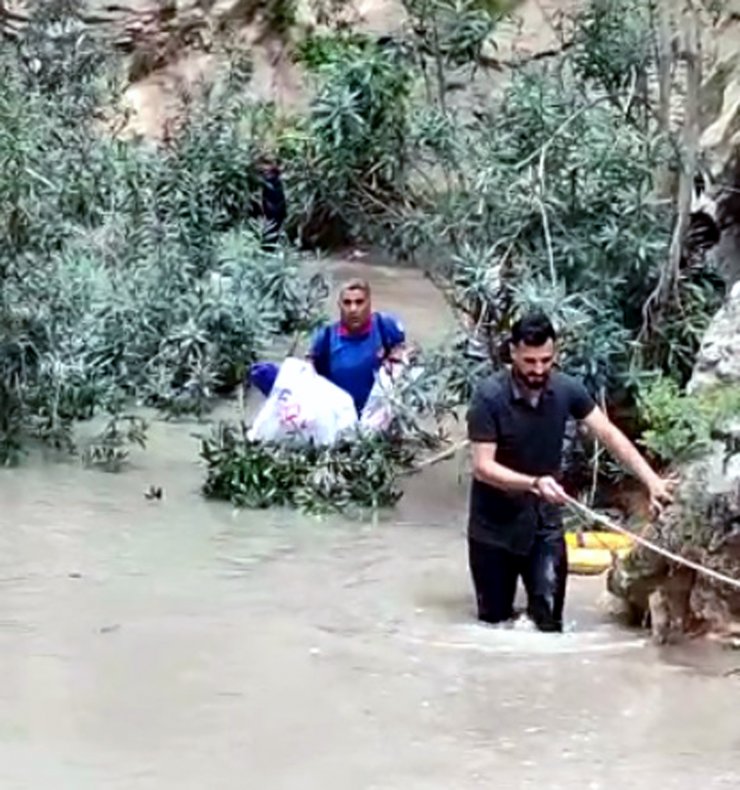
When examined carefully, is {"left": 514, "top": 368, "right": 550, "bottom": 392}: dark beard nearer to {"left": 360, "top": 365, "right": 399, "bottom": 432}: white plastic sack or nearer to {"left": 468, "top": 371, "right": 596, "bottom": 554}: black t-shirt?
{"left": 468, "top": 371, "right": 596, "bottom": 554}: black t-shirt

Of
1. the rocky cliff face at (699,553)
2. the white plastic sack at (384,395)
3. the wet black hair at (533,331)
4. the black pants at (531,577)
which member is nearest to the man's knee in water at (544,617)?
the black pants at (531,577)

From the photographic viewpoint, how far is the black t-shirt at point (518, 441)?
723cm

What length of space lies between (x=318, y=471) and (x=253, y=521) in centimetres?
53

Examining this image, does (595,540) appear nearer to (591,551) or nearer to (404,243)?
(591,551)

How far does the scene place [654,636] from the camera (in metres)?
7.15

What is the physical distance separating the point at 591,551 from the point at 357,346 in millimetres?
2187

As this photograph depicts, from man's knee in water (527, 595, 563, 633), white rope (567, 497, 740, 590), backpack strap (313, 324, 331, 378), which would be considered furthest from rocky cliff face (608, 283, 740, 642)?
backpack strap (313, 324, 331, 378)

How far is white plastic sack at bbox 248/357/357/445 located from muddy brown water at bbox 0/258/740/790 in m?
0.66

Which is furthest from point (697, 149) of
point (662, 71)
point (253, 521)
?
point (253, 521)

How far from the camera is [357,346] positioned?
1031 cm

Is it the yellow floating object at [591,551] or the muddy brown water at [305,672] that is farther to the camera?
the yellow floating object at [591,551]

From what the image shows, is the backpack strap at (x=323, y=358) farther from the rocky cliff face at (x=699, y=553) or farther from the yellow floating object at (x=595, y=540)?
the rocky cliff face at (x=699, y=553)

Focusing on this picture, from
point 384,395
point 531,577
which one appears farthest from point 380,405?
point 531,577

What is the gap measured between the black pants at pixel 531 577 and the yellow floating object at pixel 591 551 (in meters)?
0.80
